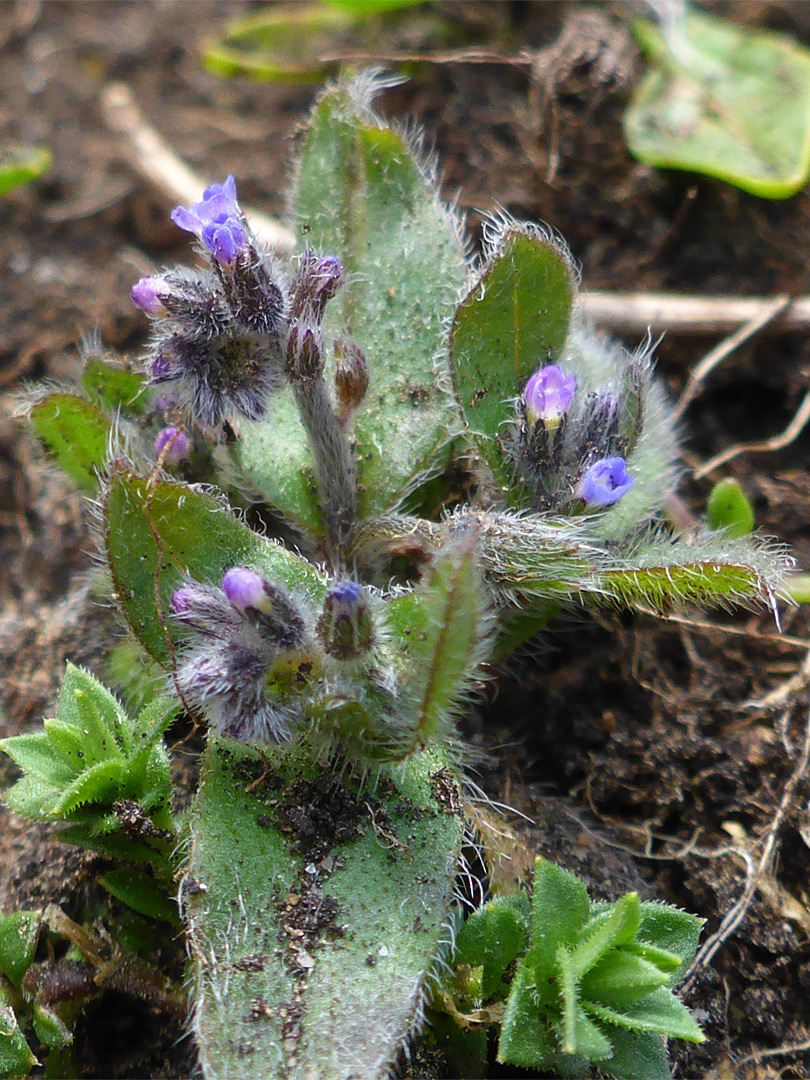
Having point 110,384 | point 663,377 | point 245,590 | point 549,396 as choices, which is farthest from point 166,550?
point 663,377

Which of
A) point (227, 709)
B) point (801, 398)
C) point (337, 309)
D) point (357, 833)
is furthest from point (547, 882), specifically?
point (801, 398)

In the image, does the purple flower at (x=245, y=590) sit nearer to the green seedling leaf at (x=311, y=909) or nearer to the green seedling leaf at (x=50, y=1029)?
the green seedling leaf at (x=311, y=909)

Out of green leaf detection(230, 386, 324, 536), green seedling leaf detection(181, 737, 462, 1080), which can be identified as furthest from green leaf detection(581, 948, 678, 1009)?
green leaf detection(230, 386, 324, 536)

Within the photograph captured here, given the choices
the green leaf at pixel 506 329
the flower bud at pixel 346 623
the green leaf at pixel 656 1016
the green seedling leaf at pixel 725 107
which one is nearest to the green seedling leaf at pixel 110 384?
the green leaf at pixel 506 329

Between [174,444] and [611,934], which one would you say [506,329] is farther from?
[611,934]

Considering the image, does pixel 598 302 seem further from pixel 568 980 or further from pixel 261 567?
pixel 568 980

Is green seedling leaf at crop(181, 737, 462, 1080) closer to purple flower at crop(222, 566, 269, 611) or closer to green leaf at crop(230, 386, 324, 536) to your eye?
purple flower at crop(222, 566, 269, 611)
